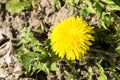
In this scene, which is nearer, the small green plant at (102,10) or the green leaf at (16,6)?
the small green plant at (102,10)

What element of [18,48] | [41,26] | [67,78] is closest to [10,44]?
[18,48]

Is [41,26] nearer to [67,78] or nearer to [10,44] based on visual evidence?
[10,44]

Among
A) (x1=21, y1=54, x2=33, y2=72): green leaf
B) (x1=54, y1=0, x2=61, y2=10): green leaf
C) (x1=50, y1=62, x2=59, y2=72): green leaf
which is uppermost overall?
(x1=54, y1=0, x2=61, y2=10): green leaf

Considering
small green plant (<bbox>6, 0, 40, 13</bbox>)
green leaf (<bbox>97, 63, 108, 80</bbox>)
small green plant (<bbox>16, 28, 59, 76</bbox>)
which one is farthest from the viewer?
small green plant (<bbox>6, 0, 40, 13</bbox>)

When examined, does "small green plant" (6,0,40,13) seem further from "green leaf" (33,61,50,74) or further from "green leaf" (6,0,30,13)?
"green leaf" (33,61,50,74)

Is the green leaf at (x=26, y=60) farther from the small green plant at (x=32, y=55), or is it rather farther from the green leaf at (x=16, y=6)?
the green leaf at (x=16, y=6)

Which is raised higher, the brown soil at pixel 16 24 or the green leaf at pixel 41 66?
the brown soil at pixel 16 24

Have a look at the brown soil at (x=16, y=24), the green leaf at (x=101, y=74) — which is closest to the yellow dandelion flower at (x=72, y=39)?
the green leaf at (x=101, y=74)

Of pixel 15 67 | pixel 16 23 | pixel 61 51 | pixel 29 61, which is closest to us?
pixel 61 51

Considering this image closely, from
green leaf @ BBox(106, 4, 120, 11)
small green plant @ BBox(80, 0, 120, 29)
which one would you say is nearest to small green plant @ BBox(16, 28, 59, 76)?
small green plant @ BBox(80, 0, 120, 29)

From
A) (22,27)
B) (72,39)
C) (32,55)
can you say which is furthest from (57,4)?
(72,39)

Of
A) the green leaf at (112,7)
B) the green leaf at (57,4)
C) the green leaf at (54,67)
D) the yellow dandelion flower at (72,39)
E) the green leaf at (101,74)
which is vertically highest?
the green leaf at (57,4)
